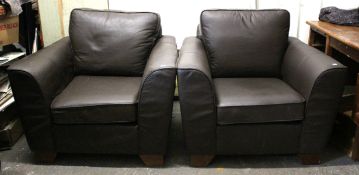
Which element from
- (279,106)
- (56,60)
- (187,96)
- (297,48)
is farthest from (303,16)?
(56,60)

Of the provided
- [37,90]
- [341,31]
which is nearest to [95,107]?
[37,90]

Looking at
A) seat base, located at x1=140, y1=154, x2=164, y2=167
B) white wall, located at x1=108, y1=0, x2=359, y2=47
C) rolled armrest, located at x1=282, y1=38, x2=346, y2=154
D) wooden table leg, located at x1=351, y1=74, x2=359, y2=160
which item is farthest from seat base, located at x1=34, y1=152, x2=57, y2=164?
wooden table leg, located at x1=351, y1=74, x2=359, y2=160

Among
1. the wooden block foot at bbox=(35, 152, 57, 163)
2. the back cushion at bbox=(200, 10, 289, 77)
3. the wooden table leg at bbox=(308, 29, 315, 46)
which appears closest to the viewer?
the wooden block foot at bbox=(35, 152, 57, 163)

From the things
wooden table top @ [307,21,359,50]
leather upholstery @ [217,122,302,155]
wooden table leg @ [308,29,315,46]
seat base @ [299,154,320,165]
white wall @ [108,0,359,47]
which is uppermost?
white wall @ [108,0,359,47]

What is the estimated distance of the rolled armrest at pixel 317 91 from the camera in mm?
1726

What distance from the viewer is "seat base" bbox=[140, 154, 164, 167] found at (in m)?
1.92

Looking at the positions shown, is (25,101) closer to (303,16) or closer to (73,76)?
(73,76)

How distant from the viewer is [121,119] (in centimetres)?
183

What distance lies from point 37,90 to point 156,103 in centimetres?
62

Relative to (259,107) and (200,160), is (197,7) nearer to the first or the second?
(259,107)

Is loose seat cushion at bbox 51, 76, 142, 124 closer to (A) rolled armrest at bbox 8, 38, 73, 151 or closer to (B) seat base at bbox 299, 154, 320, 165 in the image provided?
(A) rolled armrest at bbox 8, 38, 73, 151

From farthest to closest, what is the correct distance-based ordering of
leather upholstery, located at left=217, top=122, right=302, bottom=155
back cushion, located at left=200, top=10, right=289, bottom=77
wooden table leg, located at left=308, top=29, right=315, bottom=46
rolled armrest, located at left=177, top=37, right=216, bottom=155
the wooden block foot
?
wooden table leg, located at left=308, top=29, right=315, bottom=46 < back cushion, located at left=200, top=10, right=289, bottom=77 < the wooden block foot < leather upholstery, located at left=217, top=122, right=302, bottom=155 < rolled armrest, located at left=177, top=37, right=216, bottom=155

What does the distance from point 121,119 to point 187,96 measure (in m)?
0.38

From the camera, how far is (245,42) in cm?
216
